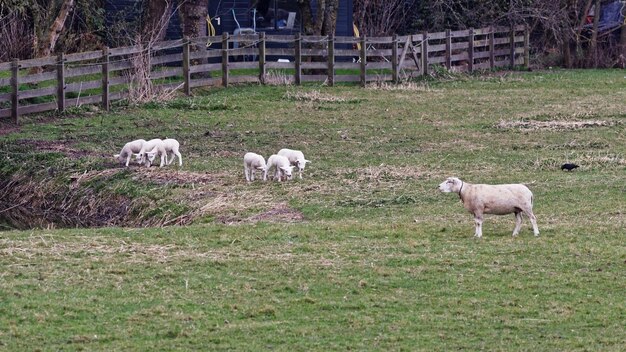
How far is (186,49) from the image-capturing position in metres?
28.4

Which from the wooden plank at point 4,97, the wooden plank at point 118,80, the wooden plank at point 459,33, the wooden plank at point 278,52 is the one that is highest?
the wooden plank at point 459,33

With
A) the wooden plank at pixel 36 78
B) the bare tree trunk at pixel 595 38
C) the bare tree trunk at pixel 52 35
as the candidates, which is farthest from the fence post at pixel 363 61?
the bare tree trunk at pixel 595 38

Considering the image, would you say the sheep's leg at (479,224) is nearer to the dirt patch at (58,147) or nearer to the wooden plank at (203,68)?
the dirt patch at (58,147)

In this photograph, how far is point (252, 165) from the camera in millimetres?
17141

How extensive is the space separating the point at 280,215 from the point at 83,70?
11933 millimetres

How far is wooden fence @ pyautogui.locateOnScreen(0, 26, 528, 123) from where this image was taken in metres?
25.0

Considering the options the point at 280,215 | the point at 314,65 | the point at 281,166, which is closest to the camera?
the point at 280,215

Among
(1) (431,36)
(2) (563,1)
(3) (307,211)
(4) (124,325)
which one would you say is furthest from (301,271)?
(2) (563,1)

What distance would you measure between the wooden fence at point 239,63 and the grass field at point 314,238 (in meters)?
0.97

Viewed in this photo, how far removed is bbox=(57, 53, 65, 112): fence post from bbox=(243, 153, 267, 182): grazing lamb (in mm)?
8986

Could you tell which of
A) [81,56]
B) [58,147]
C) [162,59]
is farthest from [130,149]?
[162,59]

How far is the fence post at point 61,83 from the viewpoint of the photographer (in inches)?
979

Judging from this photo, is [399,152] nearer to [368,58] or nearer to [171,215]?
[171,215]

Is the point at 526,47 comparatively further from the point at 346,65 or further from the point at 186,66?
the point at 186,66
